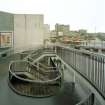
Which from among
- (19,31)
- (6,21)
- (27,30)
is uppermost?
(6,21)

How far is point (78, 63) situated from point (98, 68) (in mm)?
2310

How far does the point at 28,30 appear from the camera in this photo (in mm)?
31609

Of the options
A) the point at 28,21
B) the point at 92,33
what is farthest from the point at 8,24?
the point at 92,33

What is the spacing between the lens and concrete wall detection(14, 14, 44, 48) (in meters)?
31.2

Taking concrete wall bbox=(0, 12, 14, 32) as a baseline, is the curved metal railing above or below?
below

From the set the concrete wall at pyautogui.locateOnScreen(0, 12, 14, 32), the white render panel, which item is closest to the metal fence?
the concrete wall at pyautogui.locateOnScreen(0, 12, 14, 32)

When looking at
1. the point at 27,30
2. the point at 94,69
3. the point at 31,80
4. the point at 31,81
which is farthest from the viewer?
the point at 27,30

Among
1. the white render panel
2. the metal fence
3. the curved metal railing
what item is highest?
the white render panel

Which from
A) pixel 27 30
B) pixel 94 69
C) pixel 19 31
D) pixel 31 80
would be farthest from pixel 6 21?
pixel 94 69

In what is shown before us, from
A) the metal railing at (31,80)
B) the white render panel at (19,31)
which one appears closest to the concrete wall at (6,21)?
the white render panel at (19,31)

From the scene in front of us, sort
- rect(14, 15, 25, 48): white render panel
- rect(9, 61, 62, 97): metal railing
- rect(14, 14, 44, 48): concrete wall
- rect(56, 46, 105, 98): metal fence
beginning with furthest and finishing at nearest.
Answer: rect(14, 14, 44, 48): concrete wall < rect(14, 15, 25, 48): white render panel < rect(9, 61, 62, 97): metal railing < rect(56, 46, 105, 98): metal fence

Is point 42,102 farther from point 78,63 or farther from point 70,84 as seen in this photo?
point 70,84

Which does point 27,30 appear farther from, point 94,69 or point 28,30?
point 94,69

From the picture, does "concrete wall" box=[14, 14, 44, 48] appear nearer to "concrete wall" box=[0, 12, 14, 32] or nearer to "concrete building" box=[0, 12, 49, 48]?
"concrete building" box=[0, 12, 49, 48]
